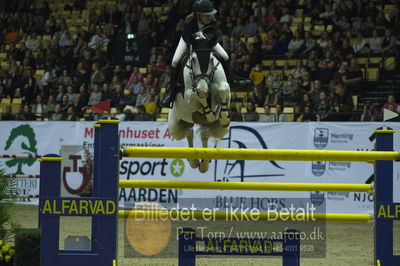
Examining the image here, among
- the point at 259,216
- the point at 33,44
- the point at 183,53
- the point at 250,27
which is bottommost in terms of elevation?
the point at 259,216

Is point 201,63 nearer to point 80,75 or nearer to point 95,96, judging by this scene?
point 95,96

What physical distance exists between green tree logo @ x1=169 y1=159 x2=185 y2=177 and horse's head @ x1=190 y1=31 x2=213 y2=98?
5604 millimetres

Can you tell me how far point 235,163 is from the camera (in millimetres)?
11898

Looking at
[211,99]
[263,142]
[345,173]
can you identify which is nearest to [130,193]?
[263,142]

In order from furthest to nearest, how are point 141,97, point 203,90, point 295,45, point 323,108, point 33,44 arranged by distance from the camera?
point 33,44, point 295,45, point 141,97, point 323,108, point 203,90

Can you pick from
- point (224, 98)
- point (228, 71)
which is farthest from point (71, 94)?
point (224, 98)

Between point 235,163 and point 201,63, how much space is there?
5719mm

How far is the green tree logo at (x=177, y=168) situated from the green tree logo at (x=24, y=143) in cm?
323

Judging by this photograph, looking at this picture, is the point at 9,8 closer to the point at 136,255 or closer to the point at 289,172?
the point at 289,172

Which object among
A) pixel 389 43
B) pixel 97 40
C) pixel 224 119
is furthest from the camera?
pixel 97 40

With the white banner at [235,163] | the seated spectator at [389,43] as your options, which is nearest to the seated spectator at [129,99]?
the white banner at [235,163]

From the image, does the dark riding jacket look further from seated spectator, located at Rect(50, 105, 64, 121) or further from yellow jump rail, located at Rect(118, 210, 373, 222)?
seated spectator, located at Rect(50, 105, 64, 121)

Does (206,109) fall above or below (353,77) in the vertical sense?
below

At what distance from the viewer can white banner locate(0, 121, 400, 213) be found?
1136cm
